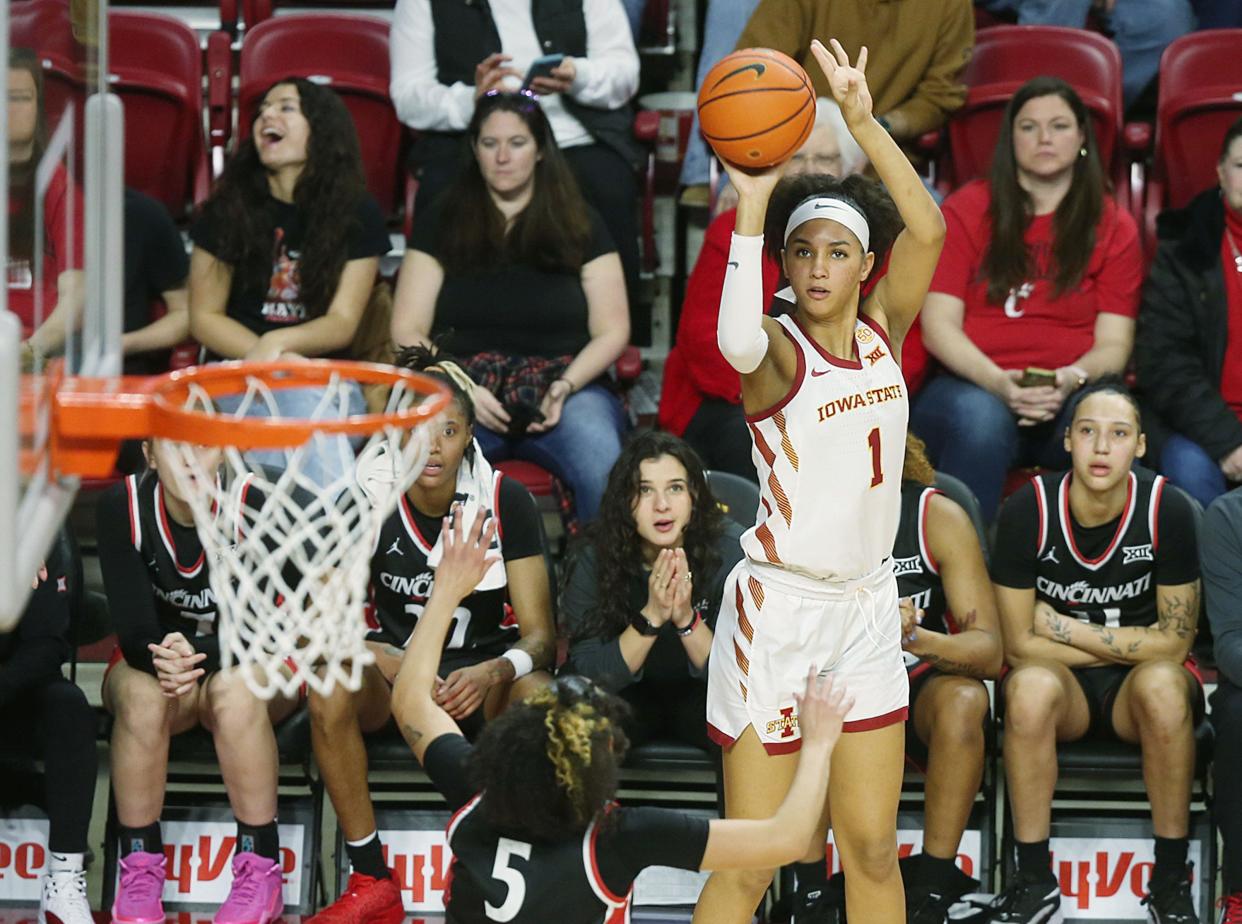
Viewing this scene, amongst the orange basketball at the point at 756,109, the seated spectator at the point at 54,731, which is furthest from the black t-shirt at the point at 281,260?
the orange basketball at the point at 756,109

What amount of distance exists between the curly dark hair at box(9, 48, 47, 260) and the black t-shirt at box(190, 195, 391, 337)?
9.14 ft

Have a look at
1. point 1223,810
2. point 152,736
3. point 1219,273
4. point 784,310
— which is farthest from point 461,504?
point 1219,273

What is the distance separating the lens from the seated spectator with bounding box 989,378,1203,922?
488cm

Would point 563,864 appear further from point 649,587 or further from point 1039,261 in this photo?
point 1039,261

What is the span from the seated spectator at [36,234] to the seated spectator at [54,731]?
1635 millimetres

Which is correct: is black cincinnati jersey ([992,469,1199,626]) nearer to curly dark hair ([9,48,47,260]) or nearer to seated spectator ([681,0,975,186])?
seated spectator ([681,0,975,186])

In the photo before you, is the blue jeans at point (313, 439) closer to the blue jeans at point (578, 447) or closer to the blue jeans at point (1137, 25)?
the blue jeans at point (578, 447)

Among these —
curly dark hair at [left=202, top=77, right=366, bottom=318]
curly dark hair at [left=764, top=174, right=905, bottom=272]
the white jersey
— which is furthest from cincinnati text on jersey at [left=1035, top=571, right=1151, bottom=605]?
curly dark hair at [left=202, top=77, right=366, bottom=318]

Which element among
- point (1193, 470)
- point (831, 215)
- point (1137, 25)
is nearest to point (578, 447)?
point (1193, 470)

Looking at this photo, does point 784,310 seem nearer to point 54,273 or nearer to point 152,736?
point 54,273

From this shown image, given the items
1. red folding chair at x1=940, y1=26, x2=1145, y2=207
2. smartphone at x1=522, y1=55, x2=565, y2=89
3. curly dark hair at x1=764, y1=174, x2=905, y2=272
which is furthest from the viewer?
red folding chair at x1=940, y1=26, x2=1145, y2=207

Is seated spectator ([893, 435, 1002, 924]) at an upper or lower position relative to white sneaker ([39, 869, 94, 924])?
upper

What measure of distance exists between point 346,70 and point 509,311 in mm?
1407

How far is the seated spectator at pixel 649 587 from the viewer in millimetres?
4898
